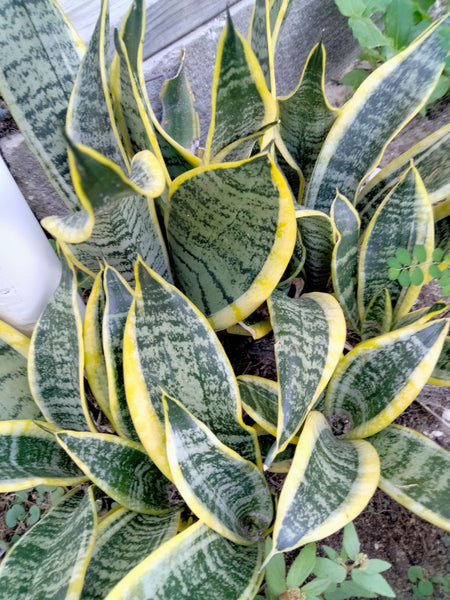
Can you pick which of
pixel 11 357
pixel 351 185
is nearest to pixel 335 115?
pixel 351 185

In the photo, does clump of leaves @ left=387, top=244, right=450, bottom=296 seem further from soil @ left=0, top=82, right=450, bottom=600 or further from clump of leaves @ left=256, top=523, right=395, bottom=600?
clump of leaves @ left=256, top=523, right=395, bottom=600

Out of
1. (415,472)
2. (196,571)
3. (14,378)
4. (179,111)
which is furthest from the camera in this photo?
(179,111)

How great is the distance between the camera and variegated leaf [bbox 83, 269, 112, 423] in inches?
25.9

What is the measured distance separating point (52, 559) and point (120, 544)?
89 mm

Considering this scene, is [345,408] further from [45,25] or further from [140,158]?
[45,25]

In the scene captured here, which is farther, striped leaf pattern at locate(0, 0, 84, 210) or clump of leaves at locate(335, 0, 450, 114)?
clump of leaves at locate(335, 0, 450, 114)

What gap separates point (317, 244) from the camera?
785 millimetres

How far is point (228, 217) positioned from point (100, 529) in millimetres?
457

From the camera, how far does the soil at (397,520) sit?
76cm

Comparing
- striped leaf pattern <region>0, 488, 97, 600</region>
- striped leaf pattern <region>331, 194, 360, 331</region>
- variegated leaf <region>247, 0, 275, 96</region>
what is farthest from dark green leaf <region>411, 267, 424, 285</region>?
striped leaf pattern <region>0, 488, 97, 600</region>

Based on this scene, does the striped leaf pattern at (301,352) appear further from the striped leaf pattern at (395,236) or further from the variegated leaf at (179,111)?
the variegated leaf at (179,111)

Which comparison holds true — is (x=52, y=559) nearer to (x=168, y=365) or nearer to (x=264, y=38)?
(x=168, y=365)

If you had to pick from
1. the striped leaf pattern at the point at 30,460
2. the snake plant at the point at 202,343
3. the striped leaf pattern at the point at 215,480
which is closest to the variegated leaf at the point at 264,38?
the snake plant at the point at 202,343

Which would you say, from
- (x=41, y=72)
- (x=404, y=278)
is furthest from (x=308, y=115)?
(x=41, y=72)
